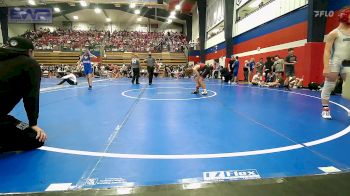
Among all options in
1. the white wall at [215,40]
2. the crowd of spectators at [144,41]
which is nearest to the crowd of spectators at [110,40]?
the crowd of spectators at [144,41]

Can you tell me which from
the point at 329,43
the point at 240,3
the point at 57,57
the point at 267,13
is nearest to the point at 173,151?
the point at 329,43

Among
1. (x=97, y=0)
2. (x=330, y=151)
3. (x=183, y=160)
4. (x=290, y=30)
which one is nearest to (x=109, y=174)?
(x=183, y=160)

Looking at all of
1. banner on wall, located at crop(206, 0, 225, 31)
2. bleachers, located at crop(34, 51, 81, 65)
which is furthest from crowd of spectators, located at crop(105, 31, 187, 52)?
banner on wall, located at crop(206, 0, 225, 31)

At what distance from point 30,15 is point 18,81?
3047 centimetres

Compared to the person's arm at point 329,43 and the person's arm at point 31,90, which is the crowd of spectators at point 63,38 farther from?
the person's arm at point 31,90

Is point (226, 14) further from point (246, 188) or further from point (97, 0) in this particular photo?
point (246, 188)

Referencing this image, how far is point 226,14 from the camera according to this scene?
69.1 ft

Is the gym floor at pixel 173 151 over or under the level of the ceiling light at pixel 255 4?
under

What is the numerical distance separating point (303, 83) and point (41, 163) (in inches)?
456

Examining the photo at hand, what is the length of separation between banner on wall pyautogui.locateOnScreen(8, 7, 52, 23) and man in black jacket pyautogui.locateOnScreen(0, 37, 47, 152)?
95.0ft

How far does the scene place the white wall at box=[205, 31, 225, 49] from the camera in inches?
949

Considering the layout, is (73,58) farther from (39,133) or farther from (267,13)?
(39,133)

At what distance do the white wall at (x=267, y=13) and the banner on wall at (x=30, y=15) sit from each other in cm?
2005

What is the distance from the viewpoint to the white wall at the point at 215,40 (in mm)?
24098
